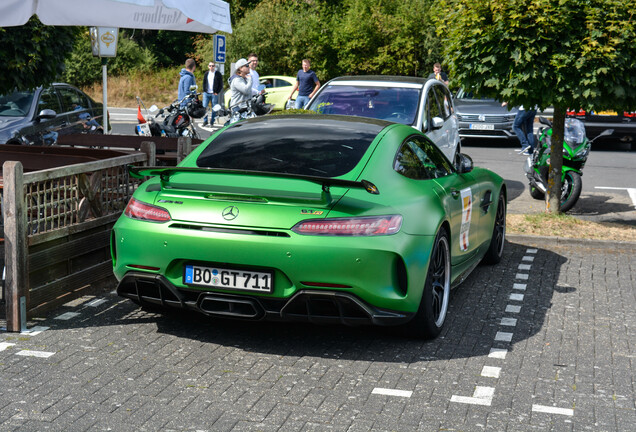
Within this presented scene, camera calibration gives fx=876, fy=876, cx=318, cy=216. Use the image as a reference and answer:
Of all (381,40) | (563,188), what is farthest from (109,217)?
(381,40)

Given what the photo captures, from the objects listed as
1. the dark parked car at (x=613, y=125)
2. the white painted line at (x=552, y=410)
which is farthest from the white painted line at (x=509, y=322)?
the dark parked car at (x=613, y=125)

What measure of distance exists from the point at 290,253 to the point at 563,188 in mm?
7384

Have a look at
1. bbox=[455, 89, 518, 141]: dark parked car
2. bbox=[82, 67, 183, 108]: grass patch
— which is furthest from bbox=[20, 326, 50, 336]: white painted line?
bbox=[82, 67, 183, 108]: grass patch

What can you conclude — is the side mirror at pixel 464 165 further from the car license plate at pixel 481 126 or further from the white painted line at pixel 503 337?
the car license plate at pixel 481 126

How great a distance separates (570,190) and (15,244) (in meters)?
7.92

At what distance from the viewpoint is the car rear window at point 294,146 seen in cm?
587

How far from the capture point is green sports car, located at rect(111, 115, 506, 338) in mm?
5250

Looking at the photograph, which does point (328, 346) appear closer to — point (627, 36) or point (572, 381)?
point (572, 381)

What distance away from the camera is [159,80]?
4647 centimetres

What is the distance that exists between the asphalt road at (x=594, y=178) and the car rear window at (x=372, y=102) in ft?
6.92

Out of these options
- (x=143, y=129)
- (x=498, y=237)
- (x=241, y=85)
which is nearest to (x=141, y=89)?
(x=241, y=85)

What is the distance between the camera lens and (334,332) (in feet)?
19.9

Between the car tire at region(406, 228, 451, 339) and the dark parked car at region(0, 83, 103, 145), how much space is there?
8.65 metres

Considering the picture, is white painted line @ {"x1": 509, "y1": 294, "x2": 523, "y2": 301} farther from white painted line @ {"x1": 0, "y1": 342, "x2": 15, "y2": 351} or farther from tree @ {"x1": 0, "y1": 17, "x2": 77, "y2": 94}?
tree @ {"x1": 0, "y1": 17, "x2": 77, "y2": 94}
